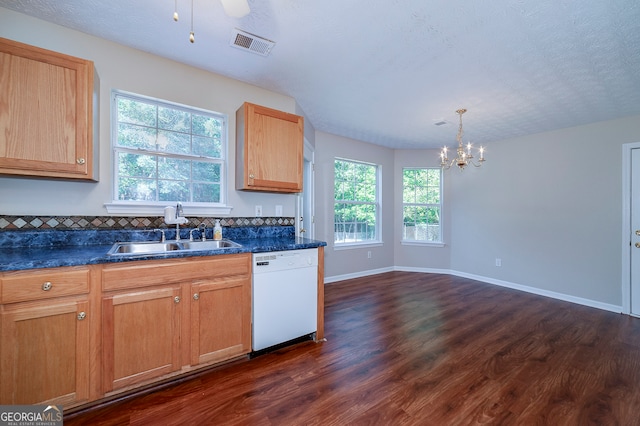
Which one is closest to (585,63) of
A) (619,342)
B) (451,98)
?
(451,98)

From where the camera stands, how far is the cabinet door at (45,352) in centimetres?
130

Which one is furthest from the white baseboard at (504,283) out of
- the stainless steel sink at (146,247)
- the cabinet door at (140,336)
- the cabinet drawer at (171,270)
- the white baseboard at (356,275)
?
the cabinet door at (140,336)

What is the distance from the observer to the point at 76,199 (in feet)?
6.35

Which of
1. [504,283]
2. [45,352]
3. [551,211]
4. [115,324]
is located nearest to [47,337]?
[45,352]

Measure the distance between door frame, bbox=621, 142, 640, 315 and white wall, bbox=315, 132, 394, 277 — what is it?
310 centimetres

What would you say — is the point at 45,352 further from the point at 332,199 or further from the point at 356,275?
the point at 356,275

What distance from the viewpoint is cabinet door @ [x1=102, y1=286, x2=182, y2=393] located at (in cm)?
154

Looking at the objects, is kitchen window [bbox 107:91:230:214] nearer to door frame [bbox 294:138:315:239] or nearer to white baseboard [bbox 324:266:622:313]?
door frame [bbox 294:138:315:239]

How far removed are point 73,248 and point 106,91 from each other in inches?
49.5

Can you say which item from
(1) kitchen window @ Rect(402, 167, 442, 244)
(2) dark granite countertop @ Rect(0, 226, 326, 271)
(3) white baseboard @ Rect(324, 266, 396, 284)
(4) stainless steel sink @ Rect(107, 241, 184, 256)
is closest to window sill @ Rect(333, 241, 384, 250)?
(3) white baseboard @ Rect(324, 266, 396, 284)

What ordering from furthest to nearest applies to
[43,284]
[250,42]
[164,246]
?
[164,246] → [250,42] → [43,284]

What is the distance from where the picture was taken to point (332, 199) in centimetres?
434

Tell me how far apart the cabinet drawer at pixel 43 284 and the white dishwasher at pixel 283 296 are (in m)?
1.04

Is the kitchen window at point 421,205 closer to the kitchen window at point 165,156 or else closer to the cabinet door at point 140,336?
the kitchen window at point 165,156
